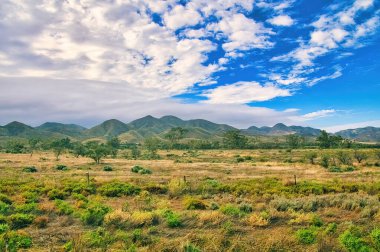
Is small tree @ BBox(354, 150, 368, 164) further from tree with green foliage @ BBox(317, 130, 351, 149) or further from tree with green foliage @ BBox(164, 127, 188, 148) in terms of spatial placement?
tree with green foliage @ BBox(164, 127, 188, 148)

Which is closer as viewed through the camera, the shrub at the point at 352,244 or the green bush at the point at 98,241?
the shrub at the point at 352,244

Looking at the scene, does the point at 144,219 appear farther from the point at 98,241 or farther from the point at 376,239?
the point at 376,239

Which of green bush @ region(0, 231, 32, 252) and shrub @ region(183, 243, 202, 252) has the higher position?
shrub @ region(183, 243, 202, 252)

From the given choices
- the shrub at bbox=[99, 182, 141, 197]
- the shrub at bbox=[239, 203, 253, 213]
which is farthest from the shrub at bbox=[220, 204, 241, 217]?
the shrub at bbox=[99, 182, 141, 197]

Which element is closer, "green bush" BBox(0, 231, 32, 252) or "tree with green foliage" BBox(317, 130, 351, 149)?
"green bush" BBox(0, 231, 32, 252)

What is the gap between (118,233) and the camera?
12398 mm

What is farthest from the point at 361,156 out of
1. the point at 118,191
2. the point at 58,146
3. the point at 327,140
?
the point at 58,146

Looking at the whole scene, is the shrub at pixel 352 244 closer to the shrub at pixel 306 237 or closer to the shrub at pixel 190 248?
the shrub at pixel 306 237

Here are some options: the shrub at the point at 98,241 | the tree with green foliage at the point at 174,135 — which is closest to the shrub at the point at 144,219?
the shrub at the point at 98,241

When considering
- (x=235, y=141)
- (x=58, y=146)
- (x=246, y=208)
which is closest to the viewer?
(x=246, y=208)

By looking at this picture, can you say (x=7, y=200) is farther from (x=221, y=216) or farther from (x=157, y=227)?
(x=221, y=216)

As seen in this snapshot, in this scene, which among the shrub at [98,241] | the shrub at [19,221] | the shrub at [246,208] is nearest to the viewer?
the shrub at [98,241]

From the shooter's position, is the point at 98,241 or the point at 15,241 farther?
the point at 15,241

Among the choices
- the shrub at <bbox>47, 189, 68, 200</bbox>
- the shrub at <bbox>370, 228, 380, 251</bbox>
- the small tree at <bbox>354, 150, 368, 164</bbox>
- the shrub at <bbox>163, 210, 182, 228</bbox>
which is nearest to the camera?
the shrub at <bbox>370, 228, 380, 251</bbox>
